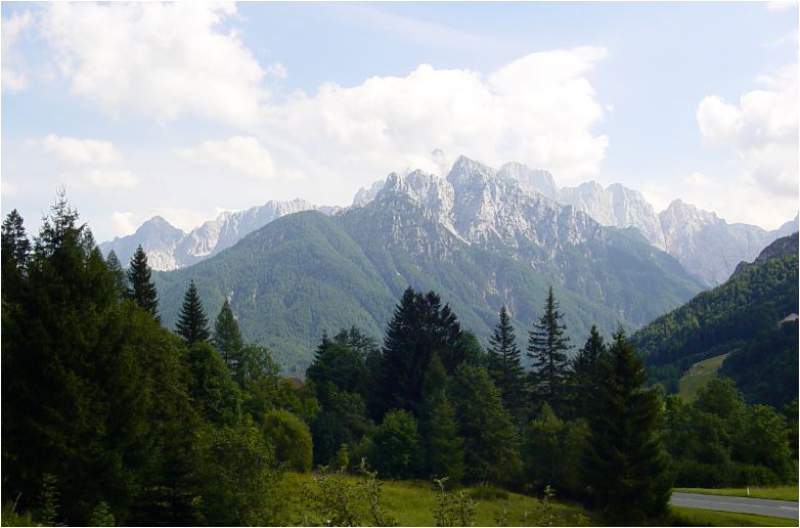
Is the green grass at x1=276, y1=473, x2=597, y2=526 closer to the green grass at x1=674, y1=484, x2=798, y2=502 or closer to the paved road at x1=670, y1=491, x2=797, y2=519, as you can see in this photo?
the paved road at x1=670, y1=491, x2=797, y2=519

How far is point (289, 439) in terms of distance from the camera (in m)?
53.8

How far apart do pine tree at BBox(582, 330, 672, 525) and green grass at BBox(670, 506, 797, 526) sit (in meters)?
1.16

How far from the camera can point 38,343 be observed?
89.9ft

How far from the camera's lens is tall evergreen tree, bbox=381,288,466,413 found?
260 ft

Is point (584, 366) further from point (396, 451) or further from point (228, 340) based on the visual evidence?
point (228, 340)

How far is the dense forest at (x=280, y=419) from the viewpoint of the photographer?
87.5 ft

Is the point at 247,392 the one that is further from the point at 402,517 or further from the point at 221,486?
the point at 221,486

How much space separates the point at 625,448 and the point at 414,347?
40.7 meters

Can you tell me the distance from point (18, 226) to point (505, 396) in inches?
2090

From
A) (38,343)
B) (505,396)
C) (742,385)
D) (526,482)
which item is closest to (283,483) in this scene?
(38,343)

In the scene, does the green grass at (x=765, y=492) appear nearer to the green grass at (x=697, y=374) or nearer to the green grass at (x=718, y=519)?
the green grass at (x=718, y=519)

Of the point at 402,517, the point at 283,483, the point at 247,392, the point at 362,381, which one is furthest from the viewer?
the point at 362,381

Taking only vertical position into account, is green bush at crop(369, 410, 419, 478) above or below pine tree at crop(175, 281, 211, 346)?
below

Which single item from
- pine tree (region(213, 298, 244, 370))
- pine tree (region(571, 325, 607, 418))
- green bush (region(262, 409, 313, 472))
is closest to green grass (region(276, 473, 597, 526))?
green bush (region(262, 409, 313, 472))
